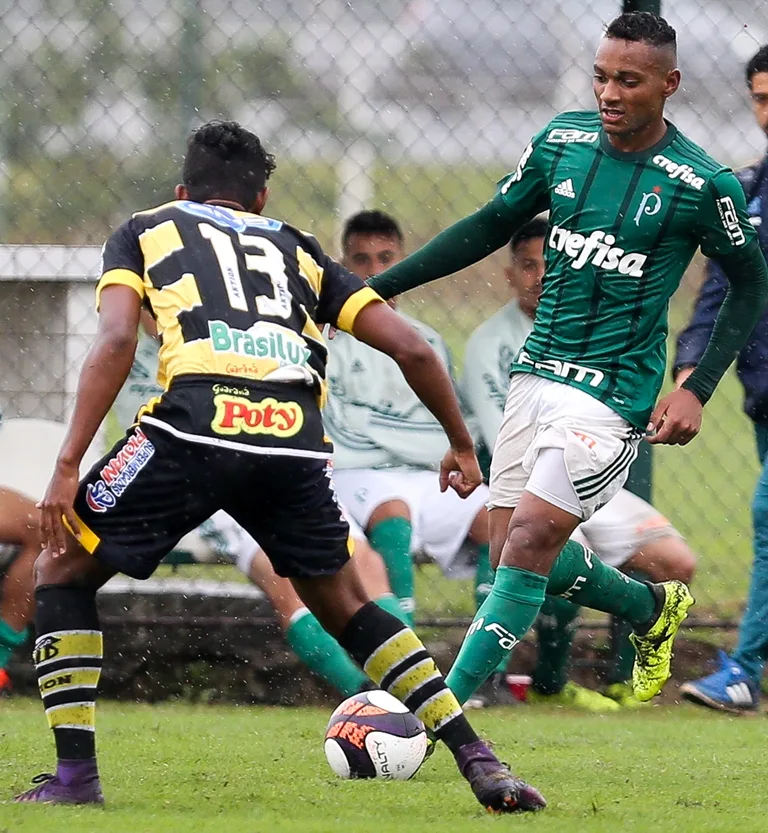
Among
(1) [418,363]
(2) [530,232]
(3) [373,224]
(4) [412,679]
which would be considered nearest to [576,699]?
(2) [530,232]

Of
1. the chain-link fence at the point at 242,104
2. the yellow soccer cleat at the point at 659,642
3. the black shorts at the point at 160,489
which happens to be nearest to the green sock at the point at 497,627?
the black shorts at the point at 160,489

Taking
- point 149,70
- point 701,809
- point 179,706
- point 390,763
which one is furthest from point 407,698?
point 149,70

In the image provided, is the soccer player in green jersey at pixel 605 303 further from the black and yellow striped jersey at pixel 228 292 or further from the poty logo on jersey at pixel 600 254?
the black and yellow striped jersey at pixel 228 292

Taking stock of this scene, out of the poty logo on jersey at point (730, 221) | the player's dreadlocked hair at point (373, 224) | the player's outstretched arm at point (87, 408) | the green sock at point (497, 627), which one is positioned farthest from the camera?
the player's dreadlocked hair at point (373, 224)

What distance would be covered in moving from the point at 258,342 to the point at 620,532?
9.26ft

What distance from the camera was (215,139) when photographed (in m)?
4.21

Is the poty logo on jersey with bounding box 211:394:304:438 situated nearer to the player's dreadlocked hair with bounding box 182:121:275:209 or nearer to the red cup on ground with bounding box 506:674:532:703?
the player's dreadlocked hair with bounding box 182:121:275:209

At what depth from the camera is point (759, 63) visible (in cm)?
598

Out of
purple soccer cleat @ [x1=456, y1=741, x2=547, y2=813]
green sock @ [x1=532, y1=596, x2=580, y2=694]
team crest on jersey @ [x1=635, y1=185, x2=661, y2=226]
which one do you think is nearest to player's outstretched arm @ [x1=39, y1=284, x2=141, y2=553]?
purple soccer cleat @ [x1=456, y1=741, x2=547, y2=813]

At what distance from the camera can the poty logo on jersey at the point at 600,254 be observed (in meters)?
4.79

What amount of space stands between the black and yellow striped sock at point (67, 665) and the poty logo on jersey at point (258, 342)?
0.69m

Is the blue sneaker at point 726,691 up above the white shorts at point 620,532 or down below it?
below

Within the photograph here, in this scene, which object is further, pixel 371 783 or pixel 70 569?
pixel 371 783

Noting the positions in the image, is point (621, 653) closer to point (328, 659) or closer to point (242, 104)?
point (328, 659)
